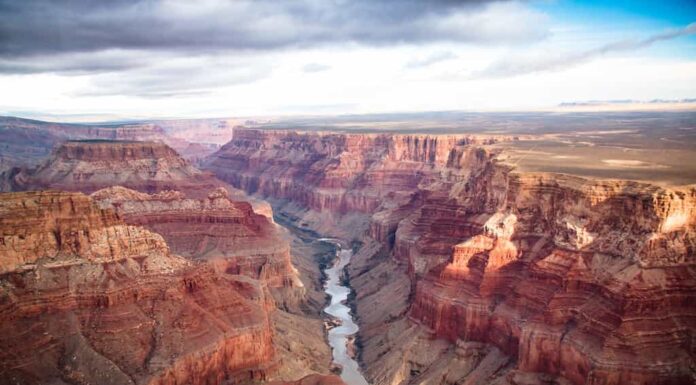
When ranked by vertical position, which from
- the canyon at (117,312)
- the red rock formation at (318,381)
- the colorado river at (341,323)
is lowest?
the colorado river at (341,323)

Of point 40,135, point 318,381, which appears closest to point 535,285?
point 318,381

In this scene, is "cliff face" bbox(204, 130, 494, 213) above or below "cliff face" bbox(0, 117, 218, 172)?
below

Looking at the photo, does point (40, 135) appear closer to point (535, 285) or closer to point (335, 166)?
point (335, 166)

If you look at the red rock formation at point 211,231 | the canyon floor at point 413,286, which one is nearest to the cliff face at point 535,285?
the canyon floor at point 413,286

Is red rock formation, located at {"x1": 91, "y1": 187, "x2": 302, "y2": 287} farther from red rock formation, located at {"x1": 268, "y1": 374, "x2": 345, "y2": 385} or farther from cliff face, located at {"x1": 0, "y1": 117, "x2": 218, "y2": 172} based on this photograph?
cliff face, located at {"x1": 0, "y1": 117, "x2": 218, "y2": 172}

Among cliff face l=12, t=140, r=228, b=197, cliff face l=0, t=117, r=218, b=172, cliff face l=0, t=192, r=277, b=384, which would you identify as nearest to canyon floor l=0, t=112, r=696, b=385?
cliff face l=0, t=192, r=277, b=384

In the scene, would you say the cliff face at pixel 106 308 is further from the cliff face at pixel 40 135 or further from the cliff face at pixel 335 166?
the cliff face at pixel 40 135
